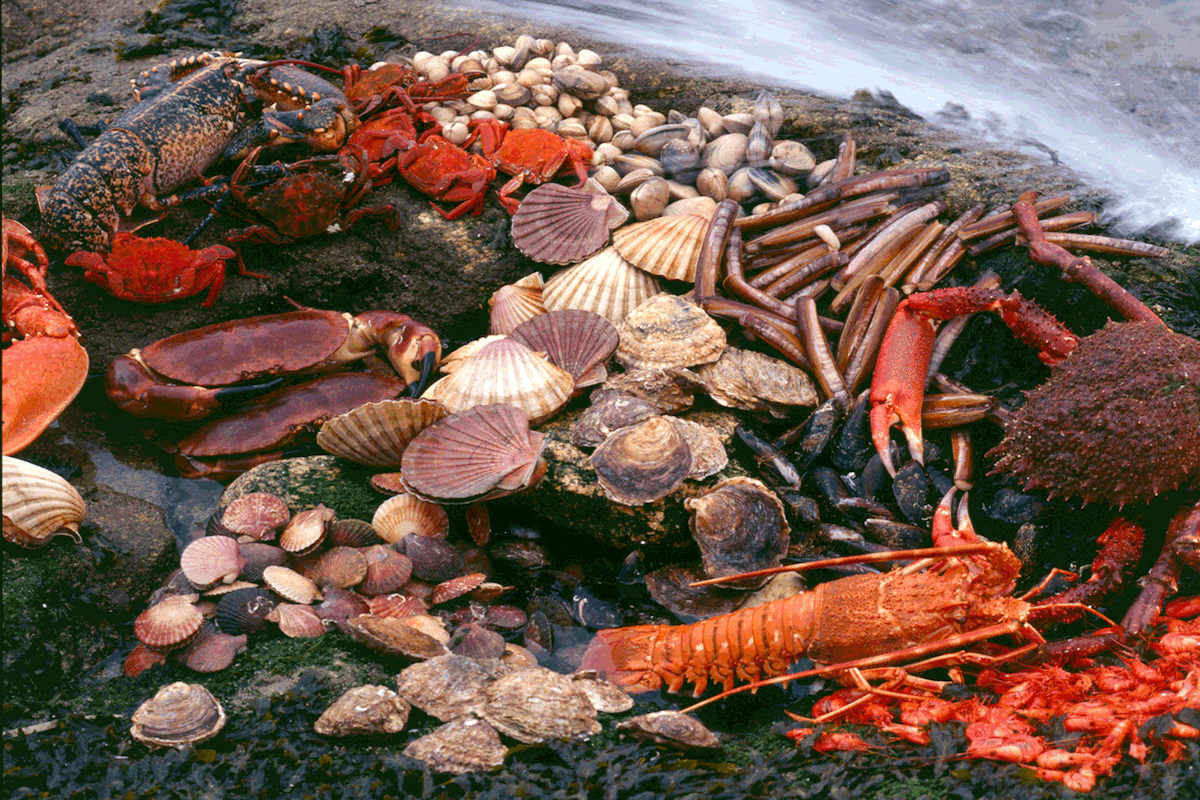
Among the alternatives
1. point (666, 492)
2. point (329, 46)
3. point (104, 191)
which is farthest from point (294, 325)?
point (329, 46)

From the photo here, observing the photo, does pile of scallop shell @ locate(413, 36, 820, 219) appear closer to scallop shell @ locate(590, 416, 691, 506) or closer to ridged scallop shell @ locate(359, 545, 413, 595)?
scallop shell @ locate(590, 416, 691, 506)

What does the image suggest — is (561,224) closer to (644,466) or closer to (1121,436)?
(644,466)

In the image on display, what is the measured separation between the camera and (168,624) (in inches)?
96.9

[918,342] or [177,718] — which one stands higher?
[918,342]

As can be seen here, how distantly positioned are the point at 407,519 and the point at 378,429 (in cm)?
38

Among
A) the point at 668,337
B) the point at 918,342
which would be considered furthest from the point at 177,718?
the point at 918,342

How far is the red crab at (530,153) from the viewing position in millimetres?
4016

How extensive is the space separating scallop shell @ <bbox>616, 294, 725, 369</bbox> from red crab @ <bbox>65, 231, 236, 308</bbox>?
1.91 metres

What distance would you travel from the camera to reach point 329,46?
15.8 feet

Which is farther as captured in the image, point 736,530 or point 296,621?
point 736,530

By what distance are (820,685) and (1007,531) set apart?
3.26ft

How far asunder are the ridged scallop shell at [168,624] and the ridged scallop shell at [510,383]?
47.3 inches

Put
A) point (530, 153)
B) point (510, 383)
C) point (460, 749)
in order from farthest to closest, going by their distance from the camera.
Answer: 1. point (530, 153)
2. point (510, 383)
3. point (460, 749)

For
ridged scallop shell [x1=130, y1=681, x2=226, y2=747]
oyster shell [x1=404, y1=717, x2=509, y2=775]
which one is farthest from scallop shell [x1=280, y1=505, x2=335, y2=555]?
oyster shell [x1=404, y1=717, x2=509, y2=775]
